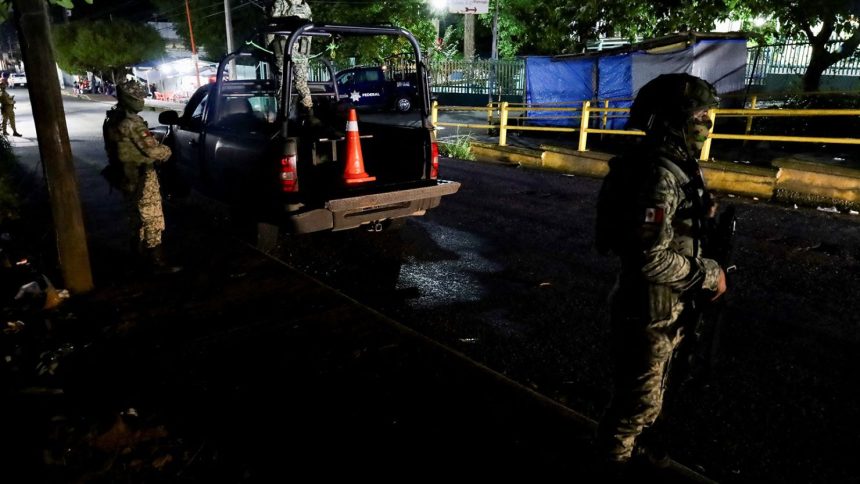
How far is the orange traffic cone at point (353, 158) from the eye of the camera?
18.3ft

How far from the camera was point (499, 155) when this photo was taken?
39.6 feet

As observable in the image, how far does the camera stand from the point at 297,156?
505cm

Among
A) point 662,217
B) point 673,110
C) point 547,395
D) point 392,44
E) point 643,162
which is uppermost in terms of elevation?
point 392,44

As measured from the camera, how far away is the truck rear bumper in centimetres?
496

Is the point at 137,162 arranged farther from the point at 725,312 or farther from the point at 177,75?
the point at 177,75

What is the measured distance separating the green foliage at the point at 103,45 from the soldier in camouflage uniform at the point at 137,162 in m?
44.1

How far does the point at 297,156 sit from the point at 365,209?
2.58ft

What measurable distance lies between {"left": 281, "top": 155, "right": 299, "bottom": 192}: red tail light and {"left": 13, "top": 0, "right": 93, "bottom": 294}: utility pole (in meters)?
1.55

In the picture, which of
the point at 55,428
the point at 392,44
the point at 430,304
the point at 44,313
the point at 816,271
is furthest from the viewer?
the point at 392,44

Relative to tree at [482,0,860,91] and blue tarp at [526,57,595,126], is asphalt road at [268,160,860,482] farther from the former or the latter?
blue tarp at [526,57,595,126]

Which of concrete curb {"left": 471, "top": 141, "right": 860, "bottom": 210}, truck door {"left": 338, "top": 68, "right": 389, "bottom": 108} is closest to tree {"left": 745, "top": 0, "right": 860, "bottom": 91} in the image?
concrete curb {"left": 471, "top": 141, "right": 860, "bottom": 210}

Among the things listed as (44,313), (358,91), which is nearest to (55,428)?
(44,313)

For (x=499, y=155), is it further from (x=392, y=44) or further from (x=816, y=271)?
(x=392, y=44)

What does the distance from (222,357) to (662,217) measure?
2822 millimetres
